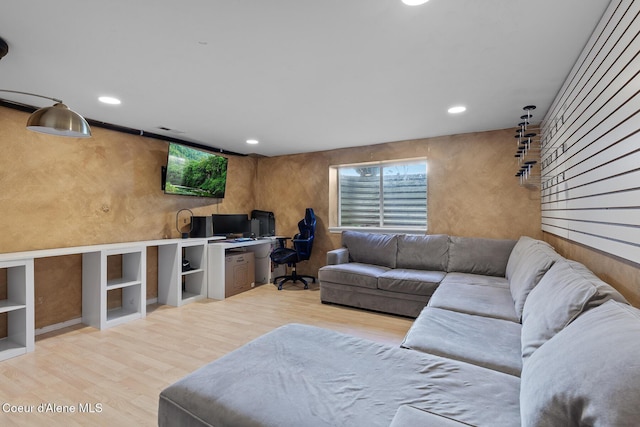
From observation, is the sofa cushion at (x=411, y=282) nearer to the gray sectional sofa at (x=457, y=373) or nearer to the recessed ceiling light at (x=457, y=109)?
the gray sectional sofa at (x=457, y=373)

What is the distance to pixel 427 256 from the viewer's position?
404 centimetres

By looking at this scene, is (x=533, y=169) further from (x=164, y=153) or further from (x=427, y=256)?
(x=164, y=153)

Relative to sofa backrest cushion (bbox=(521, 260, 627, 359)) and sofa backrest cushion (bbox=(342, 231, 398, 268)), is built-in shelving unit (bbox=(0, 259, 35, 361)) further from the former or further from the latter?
sofa backrest cushion (bbox=(521, 260, 627, 359))

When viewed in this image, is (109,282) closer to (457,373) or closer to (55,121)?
(55,121)

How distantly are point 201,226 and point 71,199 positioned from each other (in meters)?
1.56

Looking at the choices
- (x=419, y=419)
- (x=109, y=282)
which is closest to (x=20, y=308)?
(x=109, y=282)

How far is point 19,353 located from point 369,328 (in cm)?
325

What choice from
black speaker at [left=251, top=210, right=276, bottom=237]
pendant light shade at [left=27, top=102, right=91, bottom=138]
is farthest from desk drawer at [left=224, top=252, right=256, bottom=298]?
pendant light shade at [left=27, top=102, right=91, bottom=138]

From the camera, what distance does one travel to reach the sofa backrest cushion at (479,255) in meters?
3.61

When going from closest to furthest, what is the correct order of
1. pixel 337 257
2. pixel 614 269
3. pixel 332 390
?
1. pixel 332 390
2. pixel 614 269
3. pixel 337 257

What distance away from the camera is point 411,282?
348 cm

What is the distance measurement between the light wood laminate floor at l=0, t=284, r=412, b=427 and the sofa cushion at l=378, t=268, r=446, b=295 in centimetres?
36

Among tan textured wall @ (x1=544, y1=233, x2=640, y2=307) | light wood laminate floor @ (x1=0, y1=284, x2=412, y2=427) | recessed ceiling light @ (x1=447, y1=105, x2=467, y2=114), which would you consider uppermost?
recessed ceiling light @ (x1=447, y1=105, x2=467, y2=114)

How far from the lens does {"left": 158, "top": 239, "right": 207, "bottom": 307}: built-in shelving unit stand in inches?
158
